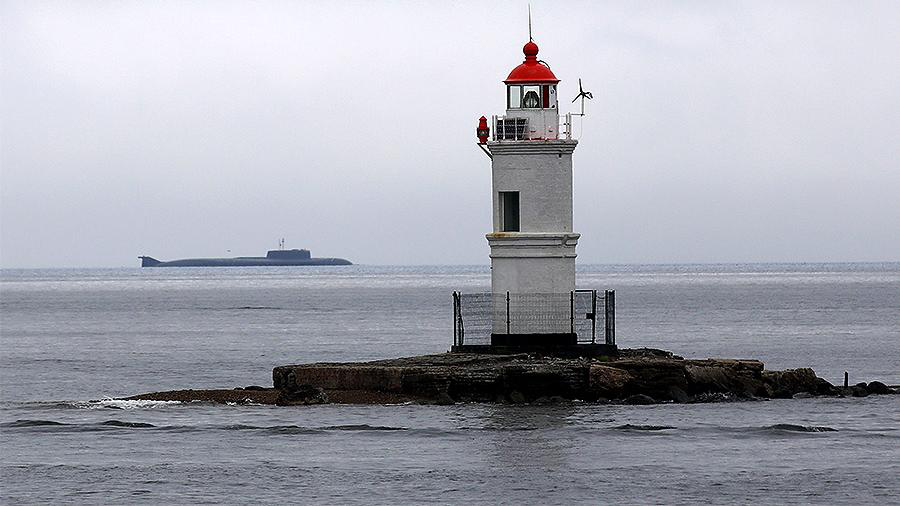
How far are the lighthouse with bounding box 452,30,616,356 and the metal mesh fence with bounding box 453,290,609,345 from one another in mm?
18

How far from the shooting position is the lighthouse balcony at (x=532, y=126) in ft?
90.1

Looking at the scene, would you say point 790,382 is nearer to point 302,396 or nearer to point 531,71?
point 531,71

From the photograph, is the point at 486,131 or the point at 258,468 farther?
the point at 486,131

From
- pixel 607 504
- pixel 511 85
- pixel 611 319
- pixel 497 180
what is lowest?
pixel 607 504

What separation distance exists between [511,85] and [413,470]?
9.07m

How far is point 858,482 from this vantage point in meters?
20.2

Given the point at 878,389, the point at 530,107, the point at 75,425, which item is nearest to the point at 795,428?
the point at 878,389

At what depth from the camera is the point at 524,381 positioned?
25.6 meters

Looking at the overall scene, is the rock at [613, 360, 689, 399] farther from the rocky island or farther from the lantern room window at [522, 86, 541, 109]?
the lantern room window at [522, 86, 541, 109]

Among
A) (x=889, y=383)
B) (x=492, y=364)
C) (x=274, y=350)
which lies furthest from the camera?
(x=274, y=350)

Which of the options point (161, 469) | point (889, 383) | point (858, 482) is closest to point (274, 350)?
point (889, 383)

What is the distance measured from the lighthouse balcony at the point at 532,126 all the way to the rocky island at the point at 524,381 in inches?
160

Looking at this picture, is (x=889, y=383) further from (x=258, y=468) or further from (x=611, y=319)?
(x=258, y=468)

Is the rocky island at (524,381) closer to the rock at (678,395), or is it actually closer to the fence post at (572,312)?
the rock at (678,395)
